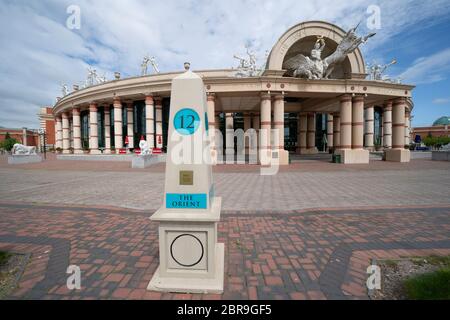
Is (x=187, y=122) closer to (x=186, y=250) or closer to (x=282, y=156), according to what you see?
(x=186, y=250)

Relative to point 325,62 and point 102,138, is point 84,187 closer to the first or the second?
point 325,62

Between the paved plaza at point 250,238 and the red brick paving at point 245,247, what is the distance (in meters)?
0.02

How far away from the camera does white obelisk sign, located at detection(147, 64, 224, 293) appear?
2645mm

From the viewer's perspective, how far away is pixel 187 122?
8.70ft

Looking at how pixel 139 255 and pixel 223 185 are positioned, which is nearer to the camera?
pixel 139 255

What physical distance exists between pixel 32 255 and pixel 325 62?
21618mm

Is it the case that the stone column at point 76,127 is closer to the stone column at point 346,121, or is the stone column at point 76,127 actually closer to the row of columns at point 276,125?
the row of columns at point 276,125

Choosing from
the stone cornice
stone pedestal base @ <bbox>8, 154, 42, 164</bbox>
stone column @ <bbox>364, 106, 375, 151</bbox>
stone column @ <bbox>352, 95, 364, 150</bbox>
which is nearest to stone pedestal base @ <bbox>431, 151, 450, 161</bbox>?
the stone cornice

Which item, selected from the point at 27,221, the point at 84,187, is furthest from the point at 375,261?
the point at 84,187

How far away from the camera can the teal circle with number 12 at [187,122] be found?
264cm

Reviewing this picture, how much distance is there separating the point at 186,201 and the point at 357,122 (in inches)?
844

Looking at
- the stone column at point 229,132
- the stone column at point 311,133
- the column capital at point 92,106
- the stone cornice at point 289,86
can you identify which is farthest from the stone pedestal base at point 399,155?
the column capital at point 92,106
